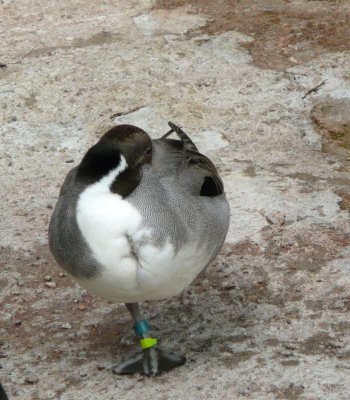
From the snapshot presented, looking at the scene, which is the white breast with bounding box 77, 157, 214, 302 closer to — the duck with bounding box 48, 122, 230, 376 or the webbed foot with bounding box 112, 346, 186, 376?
the duck with bounding box 48, 122, 230, 376

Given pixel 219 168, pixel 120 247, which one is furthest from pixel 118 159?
pixel 219 168

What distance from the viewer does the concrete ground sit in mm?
4227

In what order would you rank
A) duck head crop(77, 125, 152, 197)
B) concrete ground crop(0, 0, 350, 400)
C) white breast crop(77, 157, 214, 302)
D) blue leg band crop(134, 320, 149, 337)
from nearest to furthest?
white breast crop(77, 157, 214, 302), duck head crop(77, 125, 152, 197), concrete ground crop(0, 0, 350, 400), blue leg band crop(134, 320, 149, 337)

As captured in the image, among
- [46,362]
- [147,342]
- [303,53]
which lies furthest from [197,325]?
[303,53]

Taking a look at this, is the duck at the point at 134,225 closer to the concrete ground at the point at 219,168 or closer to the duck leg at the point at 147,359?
the duck leg at the point at 147,359

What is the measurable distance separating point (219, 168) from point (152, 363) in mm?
1938

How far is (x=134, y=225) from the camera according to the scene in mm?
3771

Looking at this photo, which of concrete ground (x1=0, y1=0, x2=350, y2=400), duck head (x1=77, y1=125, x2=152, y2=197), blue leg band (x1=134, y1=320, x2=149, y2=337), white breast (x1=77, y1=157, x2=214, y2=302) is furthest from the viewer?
blue leg band (x1=134, y1=320, x2=149, y2=337)

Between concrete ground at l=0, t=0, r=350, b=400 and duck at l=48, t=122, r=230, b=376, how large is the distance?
36 cm

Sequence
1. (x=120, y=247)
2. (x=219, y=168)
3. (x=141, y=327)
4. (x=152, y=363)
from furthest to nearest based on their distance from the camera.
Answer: (x=219, y=168), (x=141, y=327), (x=152, y=363), (x=120, y=247)

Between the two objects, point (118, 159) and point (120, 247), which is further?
point (118, 159)

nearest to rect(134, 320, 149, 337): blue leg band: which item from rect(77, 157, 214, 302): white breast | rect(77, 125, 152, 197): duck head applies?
rect(77, 157, 214, 302): white breast

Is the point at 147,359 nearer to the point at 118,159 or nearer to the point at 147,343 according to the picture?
the point at 147,343

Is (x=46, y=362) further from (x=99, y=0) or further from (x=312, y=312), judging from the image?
(x=99, y=0)
